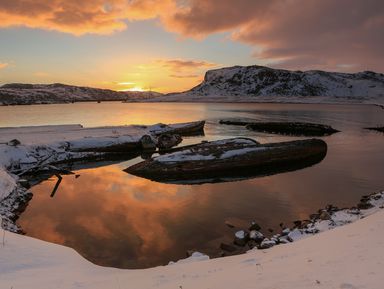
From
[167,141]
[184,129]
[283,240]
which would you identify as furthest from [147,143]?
[283,240]

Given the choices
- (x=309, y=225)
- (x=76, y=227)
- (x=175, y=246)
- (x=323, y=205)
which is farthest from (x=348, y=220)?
(x=76, y=227)

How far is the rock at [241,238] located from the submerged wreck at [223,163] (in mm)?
9424

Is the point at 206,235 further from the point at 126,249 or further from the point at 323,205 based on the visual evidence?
the point at 323,205

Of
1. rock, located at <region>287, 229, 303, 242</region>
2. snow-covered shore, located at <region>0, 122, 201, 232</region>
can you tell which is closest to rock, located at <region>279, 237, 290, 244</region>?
rock, located at <region>287, 229, 303, 242</region>

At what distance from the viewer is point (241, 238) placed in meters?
13.2

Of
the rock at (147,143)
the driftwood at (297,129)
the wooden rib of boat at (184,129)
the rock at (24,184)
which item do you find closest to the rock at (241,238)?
the rock at (24,184)

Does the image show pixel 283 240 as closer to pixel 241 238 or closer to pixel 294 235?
pixel 294 235

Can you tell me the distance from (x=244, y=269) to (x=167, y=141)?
100 ft

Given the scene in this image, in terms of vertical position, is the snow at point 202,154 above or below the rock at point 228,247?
above

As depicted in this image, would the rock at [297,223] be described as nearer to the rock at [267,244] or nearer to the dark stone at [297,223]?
the dark stone at [297,223]

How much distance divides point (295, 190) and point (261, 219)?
595 cm

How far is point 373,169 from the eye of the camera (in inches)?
1033

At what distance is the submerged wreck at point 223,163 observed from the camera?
946 inches

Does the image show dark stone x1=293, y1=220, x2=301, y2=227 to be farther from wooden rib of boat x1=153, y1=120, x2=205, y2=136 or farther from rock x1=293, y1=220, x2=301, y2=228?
wooden rib of boat x1=153, y1=120, x2=205, y2=136
